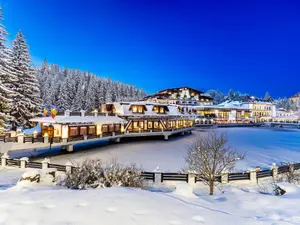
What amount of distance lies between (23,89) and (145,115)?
19178 millimetres

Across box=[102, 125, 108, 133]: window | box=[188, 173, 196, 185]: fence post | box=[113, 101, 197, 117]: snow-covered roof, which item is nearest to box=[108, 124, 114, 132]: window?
box=[102, 125, 108, 133]: window

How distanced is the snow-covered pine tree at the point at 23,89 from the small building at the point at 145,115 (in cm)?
1160

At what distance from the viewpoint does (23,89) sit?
1251 inches

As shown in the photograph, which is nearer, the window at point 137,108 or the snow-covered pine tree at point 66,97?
the window at point 137,108

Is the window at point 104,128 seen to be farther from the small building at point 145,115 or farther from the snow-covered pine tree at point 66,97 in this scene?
the snow-covered pine tree at point 66,97

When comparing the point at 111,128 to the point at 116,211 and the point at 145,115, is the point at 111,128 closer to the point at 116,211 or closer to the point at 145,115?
the point at 145,115

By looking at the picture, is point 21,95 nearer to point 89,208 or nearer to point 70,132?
point 70,132

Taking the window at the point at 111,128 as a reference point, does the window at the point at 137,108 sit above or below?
above

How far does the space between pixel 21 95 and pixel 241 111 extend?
277 ft

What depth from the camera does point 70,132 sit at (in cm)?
2817

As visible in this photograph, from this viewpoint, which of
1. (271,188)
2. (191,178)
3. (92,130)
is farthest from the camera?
(92,130)

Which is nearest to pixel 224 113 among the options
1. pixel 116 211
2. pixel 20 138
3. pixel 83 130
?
pixel 83 130

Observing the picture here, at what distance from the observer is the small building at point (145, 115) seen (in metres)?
38.3

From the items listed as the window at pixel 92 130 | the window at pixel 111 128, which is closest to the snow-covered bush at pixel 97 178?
the window at pixel 92 130
